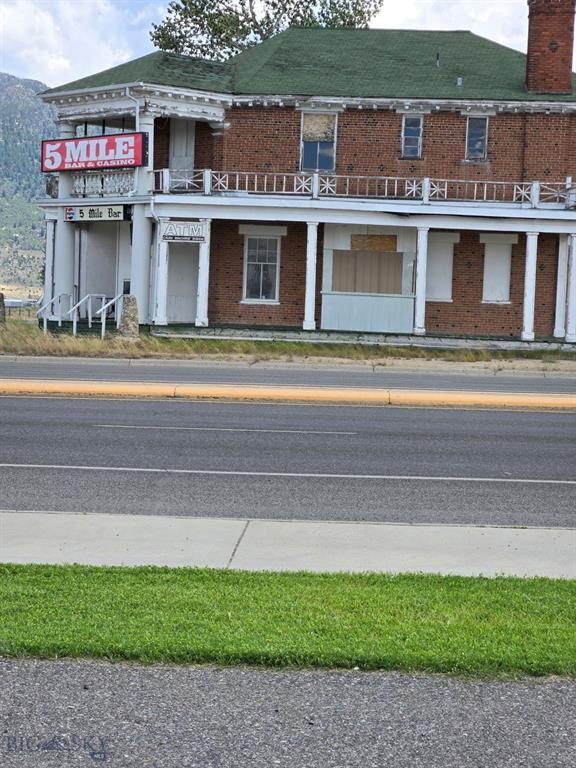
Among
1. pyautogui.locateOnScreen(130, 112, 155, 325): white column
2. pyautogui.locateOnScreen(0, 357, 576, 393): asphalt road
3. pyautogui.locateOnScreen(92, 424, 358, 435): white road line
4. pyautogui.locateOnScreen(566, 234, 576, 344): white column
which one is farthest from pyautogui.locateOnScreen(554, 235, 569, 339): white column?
pyautogui.locateOnScreen(92, 424, 358, 435): white road line

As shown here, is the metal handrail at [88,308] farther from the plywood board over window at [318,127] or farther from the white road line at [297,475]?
the white road line at [297,475]

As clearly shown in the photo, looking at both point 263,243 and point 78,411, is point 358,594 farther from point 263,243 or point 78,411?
point 263,243

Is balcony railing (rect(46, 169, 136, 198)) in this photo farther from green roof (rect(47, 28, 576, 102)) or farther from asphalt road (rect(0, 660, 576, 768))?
asphalt road (rect(0, 660, 576, 768))

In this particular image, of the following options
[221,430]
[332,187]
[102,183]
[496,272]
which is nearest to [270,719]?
[221,430]

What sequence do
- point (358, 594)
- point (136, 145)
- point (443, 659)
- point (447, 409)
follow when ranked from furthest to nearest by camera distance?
point (136, 145) < point (447, 409) < point (358, 594) < point (443, 659)

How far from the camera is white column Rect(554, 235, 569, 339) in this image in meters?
34.7

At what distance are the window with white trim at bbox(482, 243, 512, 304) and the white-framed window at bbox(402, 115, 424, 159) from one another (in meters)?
3.66

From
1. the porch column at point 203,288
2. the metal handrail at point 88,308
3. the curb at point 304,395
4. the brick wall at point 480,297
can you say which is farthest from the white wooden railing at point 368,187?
the curb at point 304,395

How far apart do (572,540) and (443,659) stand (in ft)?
11.7

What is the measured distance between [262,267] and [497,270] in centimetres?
731

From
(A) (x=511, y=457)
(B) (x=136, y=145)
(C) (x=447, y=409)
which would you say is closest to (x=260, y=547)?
(A) (x=511, y=457)

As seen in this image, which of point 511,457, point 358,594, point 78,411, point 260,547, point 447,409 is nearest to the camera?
point 358,594

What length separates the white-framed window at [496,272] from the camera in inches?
1377

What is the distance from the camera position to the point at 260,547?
875cm
